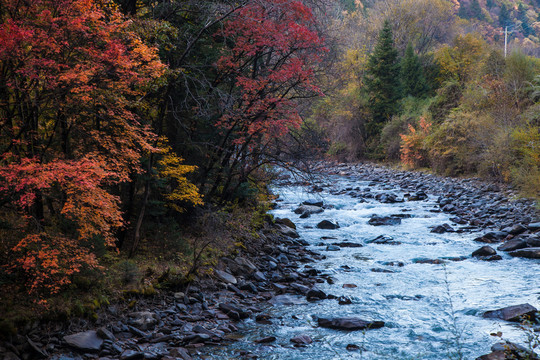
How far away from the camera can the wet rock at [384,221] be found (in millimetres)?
15109

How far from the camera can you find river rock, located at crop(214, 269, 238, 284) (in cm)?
873

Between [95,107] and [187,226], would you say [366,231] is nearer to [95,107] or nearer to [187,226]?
[187,226]

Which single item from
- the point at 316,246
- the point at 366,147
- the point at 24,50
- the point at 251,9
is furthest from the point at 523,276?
the point at 366,147

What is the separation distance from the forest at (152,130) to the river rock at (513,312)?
5713 mm

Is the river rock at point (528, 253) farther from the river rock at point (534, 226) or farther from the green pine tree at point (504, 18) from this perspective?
the green pine tree at point (504, 18)

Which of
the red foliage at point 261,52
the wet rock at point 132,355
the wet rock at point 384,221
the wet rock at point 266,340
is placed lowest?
the wet rock at point 384,221

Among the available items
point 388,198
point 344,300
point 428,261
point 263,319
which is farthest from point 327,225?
point 263,319

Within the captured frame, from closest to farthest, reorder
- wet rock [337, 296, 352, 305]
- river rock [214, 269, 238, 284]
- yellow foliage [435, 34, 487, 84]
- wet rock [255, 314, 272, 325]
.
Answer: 1. wet rock [255, 314, 272, 325]
2. wet rock [337, 296, 352, 305]
3. river rock [214, 269, 238, 284]
4. yellow foliage [435, 34, 487, 84]

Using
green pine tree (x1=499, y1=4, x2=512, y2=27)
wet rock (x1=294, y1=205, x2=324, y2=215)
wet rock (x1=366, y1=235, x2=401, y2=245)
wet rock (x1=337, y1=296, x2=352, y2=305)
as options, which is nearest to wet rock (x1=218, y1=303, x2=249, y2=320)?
wet rock (x1=337, y1=296, x2=352, y2=305)

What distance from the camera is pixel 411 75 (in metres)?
39.0

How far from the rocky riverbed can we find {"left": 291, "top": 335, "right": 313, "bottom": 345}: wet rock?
0.09 feet

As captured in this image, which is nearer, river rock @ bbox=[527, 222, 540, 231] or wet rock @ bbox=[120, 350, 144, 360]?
wet rock @ bbox=[120, 350, 144, 360]

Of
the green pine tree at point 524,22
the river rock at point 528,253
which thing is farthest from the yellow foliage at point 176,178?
the green pine tree at point 524,22

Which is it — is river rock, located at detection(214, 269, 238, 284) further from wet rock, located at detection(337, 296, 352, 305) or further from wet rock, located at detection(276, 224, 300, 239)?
wet rock, located at detection(276, 224, 300, 239)
